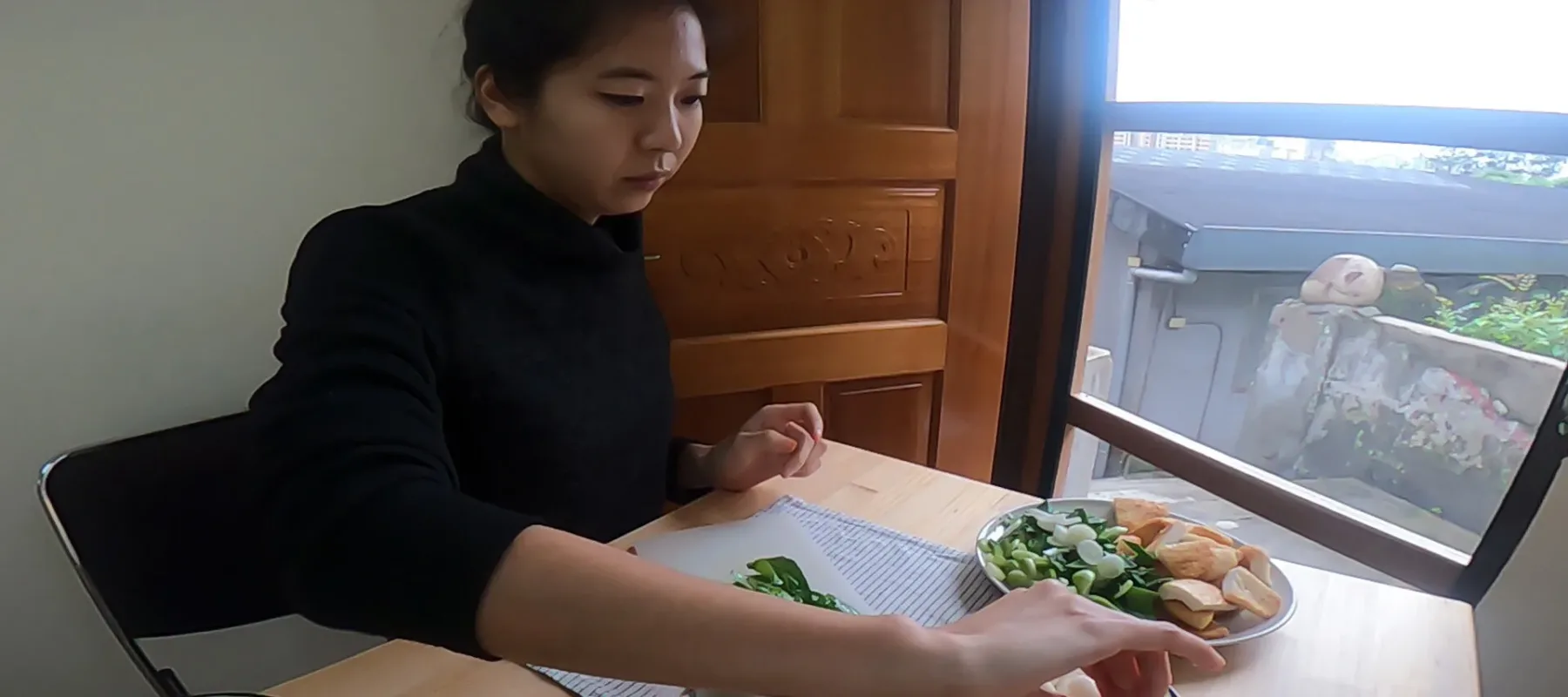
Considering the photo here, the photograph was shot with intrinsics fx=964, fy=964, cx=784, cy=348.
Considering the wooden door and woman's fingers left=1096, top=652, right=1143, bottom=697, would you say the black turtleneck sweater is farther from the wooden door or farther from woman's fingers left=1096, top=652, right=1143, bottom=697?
woman's fingers left=1096, top=652, right=1143, bottom=697

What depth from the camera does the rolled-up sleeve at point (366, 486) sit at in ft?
1.83

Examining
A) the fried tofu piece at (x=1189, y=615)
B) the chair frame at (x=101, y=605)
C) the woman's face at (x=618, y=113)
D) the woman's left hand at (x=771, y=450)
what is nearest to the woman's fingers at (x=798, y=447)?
the woman's left hand at (x=771, y=450)

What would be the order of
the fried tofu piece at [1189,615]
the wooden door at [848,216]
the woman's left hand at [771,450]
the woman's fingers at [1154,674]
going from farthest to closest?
the wooden door at [848,216] → the woman's left hand at [771,450] → the fried tofu piece at [1189,615] → the woman's fingers at [1154,674]

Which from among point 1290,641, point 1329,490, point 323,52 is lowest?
point 1329,490

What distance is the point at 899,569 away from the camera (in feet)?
2.96

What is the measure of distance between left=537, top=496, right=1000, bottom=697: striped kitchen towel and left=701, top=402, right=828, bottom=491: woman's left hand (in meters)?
0.06

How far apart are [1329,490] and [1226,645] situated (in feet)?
2.49

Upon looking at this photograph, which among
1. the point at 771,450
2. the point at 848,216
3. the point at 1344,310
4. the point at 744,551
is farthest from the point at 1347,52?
the point at 744,551

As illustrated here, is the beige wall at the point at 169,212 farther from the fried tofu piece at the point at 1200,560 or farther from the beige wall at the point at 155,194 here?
the fried tofu piece at the point at 1200,560

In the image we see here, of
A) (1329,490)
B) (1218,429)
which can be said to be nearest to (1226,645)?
(1329,490)

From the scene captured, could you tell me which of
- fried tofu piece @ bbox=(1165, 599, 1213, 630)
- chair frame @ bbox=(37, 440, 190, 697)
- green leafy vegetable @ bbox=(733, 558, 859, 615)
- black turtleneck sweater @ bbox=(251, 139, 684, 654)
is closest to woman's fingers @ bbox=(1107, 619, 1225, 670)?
fried tofu piece @ bbox=(1165, 599, 1213, 630)

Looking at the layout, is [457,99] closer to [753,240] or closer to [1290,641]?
[753,240]

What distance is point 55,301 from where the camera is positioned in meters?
1.13

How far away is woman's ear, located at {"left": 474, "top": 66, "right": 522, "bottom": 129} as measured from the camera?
0.95m
